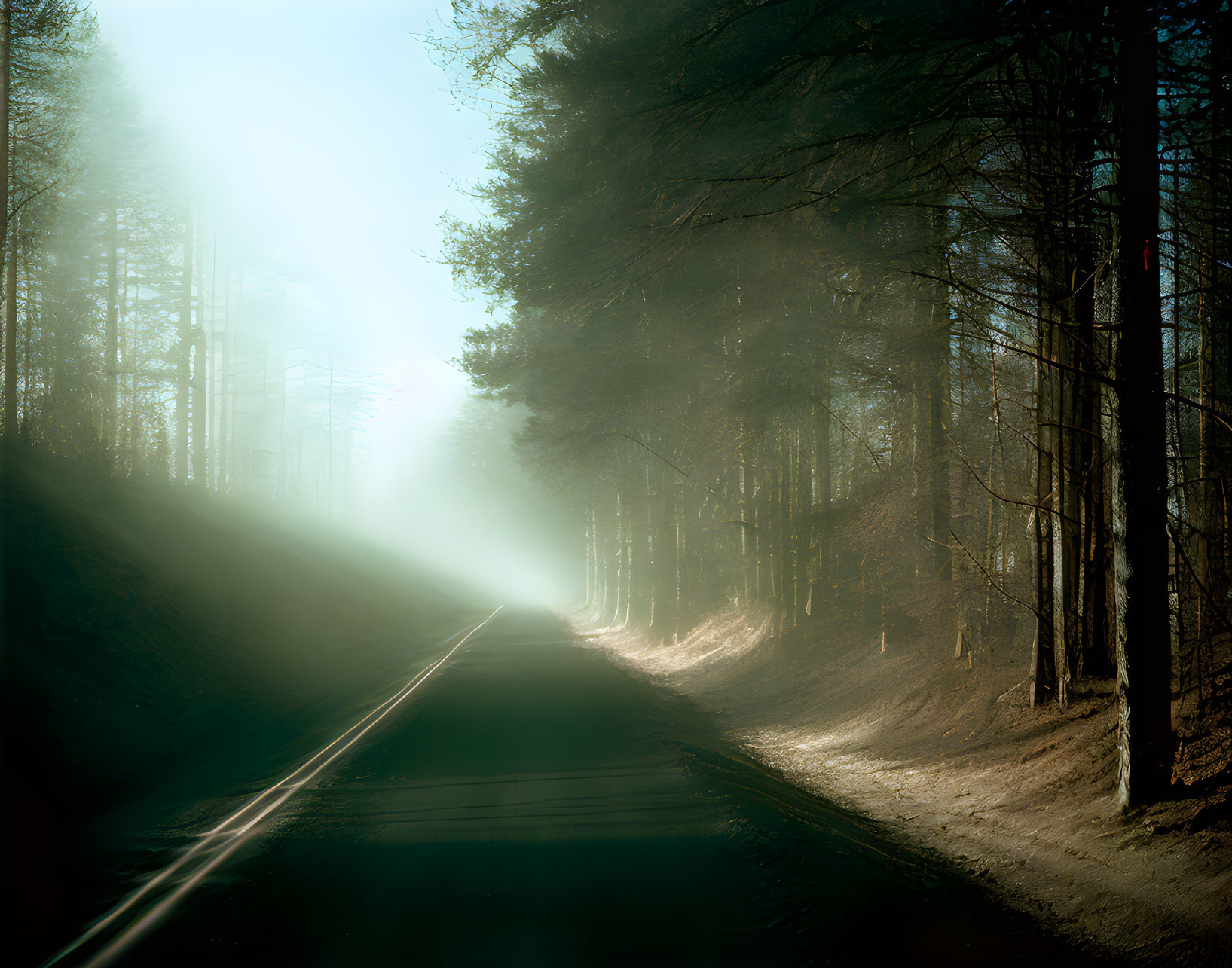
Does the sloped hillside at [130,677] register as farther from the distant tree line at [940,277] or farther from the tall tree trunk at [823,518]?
the tall tree trunk at [823,518]

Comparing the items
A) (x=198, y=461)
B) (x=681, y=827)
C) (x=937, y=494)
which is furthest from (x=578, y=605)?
(x=681, y=827)

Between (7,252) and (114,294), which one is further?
(114,294)

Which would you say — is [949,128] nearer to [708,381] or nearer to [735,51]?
[735,51]

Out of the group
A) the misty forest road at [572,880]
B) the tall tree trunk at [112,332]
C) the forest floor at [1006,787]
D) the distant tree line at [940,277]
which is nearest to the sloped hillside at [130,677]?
the misty forest road at [572,880]

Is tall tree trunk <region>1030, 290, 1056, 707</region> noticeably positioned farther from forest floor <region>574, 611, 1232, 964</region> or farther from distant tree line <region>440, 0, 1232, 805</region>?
forest floor <region>574, 611, 1232, 964</region>

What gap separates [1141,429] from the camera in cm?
523

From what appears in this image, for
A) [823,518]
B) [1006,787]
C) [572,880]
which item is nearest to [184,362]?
[823,518]

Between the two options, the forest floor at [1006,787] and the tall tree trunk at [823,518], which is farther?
the tall tree trunk at [823,518]

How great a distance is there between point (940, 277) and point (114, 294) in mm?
27217

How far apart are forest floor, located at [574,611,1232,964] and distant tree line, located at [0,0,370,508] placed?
13.8 m

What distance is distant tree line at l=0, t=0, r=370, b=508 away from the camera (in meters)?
13.8

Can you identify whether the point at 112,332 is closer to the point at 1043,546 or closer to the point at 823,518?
the point at 823,518

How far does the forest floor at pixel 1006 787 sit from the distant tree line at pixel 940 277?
1.40 ft

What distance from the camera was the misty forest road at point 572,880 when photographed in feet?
12.8
